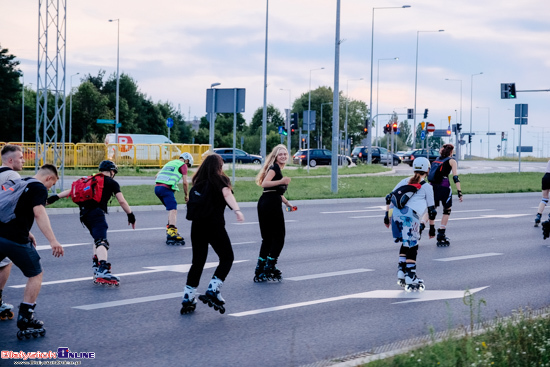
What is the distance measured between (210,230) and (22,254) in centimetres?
189

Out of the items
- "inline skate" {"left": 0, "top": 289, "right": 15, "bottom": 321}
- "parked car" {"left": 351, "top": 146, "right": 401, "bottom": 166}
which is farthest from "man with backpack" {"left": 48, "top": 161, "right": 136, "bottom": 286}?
→ "parked car" {"left": 351, "top": 146, "right": 401, "bottom": 166}

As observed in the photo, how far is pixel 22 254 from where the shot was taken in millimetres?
6582

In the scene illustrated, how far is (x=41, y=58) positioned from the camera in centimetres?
2191

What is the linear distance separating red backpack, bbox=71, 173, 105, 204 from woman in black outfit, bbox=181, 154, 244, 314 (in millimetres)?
2032

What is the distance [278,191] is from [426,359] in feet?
15.2

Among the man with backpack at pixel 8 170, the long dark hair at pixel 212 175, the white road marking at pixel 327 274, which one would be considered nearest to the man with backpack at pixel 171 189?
the white road marking at pixel 327 274

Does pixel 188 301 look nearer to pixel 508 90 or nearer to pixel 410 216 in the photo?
pixel 410 216

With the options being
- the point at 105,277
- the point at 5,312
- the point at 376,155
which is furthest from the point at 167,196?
the point at 376,155

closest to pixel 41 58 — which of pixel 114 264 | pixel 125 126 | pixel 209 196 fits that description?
pixel 114 264

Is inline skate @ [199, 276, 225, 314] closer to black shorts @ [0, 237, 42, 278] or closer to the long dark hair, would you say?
the long dark hair

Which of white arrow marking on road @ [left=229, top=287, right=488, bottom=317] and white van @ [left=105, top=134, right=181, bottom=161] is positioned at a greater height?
white van @ [left=105, top=134, right=181, bottom=161]

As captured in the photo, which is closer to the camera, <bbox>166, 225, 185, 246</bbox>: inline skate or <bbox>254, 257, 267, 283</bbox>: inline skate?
<bbox>254, 257, 267, 283</bbox>: inline skate

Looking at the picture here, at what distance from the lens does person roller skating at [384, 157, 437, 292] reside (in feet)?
30.2

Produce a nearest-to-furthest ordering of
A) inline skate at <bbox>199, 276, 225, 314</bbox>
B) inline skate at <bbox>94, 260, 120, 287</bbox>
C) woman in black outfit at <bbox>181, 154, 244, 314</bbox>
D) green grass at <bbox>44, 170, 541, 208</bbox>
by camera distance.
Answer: inline skate at <bbox>199, 276, 225, 314</bbox> → woman in black outfit at <bbox>181, 154, 244, 314</bbox> → inline skate at <bbox>94, 260, 120, 287</bbox> → green grass at <bbox>44, 170, 541, 208</bbox>
